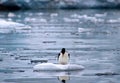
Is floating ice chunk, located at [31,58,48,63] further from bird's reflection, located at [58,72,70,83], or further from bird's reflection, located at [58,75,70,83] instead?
bird's reflection, located at [58,75,70,83]

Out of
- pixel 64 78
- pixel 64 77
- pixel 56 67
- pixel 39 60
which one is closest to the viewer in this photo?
pixel 64 78

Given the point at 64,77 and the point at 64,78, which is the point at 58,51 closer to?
the point at 64,77

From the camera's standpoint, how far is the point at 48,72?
17172 mm

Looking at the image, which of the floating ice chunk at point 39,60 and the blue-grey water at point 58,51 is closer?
the blue-grey water at point 58,51

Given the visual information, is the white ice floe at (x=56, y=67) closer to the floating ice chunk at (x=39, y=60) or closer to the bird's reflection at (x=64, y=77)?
the bird's reflection at (x=64, y=77)

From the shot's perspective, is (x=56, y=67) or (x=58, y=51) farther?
(x=58, y=51)

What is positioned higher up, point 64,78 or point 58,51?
point 58,51

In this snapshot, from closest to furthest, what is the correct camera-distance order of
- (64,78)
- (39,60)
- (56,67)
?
(64,78) < (56,67) < (39,60)

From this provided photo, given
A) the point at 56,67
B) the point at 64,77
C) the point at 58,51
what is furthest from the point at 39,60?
the point at 64,77

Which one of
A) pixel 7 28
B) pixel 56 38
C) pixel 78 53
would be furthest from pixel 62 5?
pixel 78 53

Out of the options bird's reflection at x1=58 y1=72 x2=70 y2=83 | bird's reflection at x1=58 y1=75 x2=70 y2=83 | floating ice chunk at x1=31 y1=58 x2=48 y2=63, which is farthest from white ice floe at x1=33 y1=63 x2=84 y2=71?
floating ice chunk at x1=31 y1=58 x2=48 y2=63

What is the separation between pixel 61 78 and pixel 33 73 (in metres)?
1.34

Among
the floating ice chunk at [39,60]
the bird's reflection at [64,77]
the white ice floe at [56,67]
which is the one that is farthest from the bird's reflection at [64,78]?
the floating ice chunk at [39,60]

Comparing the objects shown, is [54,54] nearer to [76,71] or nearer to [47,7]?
[76,71]
